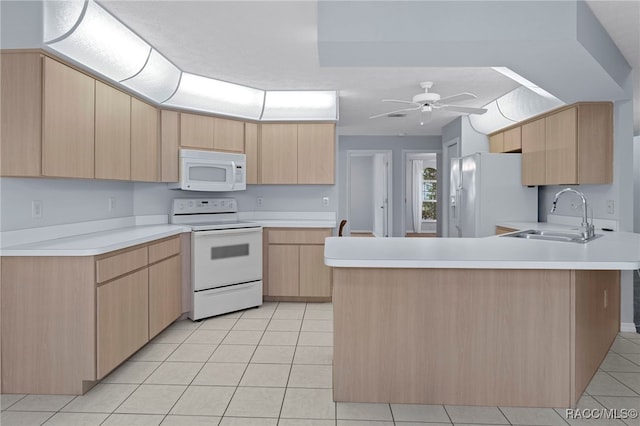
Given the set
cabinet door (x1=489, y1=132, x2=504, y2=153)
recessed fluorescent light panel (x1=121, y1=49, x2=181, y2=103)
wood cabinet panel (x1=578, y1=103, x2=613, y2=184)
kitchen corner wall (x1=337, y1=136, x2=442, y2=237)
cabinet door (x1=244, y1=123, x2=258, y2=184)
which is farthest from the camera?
kitchen corner wall (x1=337, y1=136, x2=442, y2=237)

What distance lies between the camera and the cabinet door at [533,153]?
4.29m

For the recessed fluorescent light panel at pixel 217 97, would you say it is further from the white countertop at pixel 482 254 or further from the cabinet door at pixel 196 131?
the white countertop at pixel 482 254

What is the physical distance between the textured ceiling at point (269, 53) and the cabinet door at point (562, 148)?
59cm

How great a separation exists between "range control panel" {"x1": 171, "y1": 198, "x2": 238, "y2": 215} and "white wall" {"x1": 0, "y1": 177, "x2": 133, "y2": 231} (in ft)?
1.75

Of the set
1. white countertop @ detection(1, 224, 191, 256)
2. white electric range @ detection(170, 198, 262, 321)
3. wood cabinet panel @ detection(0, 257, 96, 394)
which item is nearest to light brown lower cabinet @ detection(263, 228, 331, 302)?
white electric range @ detection(170, 198, 262, 321)

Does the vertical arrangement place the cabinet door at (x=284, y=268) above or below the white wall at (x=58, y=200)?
below

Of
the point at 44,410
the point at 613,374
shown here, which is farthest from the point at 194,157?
the point at 613,374

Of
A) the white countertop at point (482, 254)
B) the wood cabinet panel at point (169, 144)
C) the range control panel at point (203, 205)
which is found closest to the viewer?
the white countertop at point (482, 254)

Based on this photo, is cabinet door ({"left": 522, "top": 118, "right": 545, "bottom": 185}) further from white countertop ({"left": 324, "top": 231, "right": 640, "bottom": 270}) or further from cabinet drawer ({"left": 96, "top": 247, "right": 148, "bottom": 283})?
cabinet drawer ({"left": 96, "top": 247, "right": 148, "bottom": 283})

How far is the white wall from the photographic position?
96.6 inches

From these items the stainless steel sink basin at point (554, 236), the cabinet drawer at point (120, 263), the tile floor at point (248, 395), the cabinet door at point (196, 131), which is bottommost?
the tile floor at point (248, 395)

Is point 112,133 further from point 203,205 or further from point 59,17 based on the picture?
point 203,205

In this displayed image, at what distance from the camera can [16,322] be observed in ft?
7.70

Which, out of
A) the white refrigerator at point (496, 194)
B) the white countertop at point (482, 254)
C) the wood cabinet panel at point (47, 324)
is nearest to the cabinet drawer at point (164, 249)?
the wood cabinet panel at point (47, 324)
